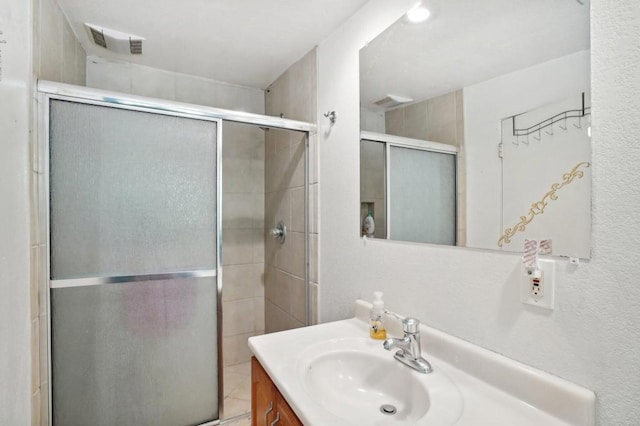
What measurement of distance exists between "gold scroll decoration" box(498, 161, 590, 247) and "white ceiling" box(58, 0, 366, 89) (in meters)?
1.14

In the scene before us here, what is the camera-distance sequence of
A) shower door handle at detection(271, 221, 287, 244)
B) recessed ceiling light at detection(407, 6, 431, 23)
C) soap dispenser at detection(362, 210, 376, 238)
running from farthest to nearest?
shower door handle at detection(271, 221, 287, 244) → soap dispenser at detection(362, 210, 376, 238) → recessed ceiling light at detection(407, 6, 431, 23)

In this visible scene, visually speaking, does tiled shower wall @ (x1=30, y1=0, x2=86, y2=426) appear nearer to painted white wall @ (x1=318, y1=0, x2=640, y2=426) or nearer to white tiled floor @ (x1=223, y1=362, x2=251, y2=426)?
white tiled floor @ (x1=223, y1=362, x2=251, y2=426)

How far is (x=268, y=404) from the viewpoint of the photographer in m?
0.97

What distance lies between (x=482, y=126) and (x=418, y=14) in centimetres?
51

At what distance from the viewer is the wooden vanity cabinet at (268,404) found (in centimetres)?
84

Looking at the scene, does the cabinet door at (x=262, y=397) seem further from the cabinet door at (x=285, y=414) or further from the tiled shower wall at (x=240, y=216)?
the tiled shower wall at (x=240, y=216)

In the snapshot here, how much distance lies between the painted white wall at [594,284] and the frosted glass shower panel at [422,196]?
0.06 m

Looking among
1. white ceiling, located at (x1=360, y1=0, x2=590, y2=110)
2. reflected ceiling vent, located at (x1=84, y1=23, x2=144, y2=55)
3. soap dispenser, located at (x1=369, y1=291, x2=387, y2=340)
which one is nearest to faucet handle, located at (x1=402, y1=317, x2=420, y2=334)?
soap dispenser, located at (x1=369, y1=291, x2=387, y2=340)

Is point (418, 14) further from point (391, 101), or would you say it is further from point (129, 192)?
point (129, 192)

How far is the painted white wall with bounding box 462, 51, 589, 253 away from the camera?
741 mm

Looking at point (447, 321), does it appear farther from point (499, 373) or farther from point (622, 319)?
point (622, 319)

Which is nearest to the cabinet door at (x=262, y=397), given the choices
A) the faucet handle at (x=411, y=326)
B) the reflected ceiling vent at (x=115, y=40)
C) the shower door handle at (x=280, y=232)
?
the faucet handle at (x=411, y=326)

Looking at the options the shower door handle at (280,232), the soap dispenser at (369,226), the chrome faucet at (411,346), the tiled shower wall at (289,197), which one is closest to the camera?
the chrome faucet at (411,346)

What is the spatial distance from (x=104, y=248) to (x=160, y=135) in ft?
1.79
